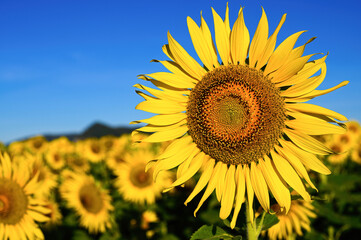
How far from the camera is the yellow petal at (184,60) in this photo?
2.71 metres

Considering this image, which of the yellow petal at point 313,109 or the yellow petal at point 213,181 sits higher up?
the yellow petal at point 313,109

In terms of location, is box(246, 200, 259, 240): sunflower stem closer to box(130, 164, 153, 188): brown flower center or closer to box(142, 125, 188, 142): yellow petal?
box(142, 125, 188, 142): yellow petal

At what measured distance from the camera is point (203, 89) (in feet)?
9.14

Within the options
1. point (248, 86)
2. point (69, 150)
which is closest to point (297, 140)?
point (248, 86)

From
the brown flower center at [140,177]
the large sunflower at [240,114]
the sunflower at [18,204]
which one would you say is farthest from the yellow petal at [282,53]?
the brown flower center at [140,177]

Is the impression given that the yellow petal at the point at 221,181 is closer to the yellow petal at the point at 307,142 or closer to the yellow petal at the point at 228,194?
the yellow petal at the point at 228,194

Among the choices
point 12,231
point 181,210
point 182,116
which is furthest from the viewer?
point 181,210

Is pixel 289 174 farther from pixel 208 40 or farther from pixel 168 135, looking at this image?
pixel 208 40

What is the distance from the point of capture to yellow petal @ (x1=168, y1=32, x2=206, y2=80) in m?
2.71

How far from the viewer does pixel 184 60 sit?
108 inches

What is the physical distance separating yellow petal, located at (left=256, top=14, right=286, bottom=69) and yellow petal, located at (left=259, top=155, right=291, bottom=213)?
0.81 metres

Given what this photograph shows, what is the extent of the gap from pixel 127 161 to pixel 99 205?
1474 millimetres

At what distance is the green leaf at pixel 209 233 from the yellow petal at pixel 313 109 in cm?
112

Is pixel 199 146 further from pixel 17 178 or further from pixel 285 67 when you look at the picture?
pixel 17 178
